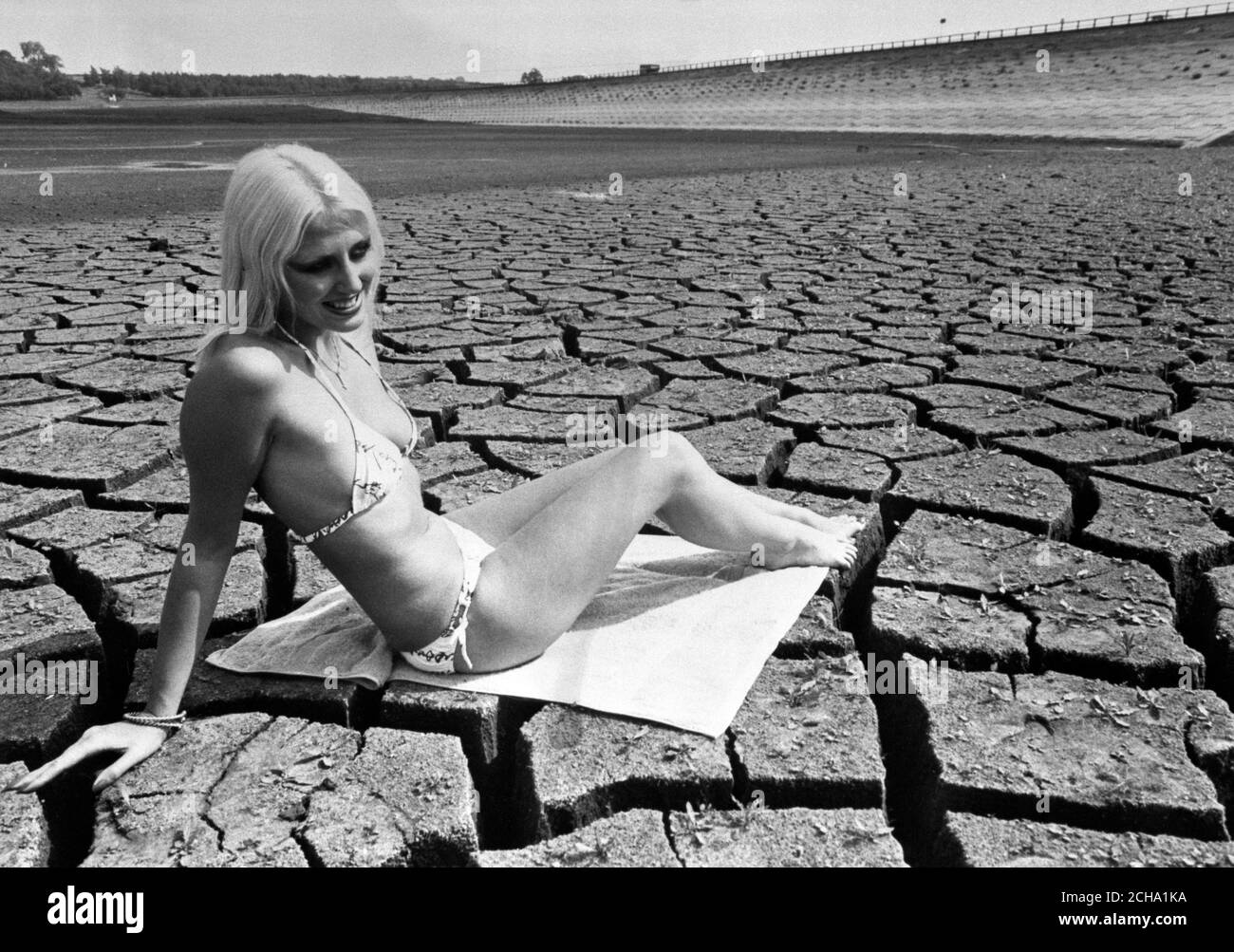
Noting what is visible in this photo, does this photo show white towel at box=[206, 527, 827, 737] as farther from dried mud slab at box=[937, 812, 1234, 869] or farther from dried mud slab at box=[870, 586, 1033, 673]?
dried mud slab at box=[937, 812, 1234, 869]

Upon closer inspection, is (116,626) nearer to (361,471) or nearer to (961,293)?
(361,471)

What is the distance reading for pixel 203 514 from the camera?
1643 millimetres

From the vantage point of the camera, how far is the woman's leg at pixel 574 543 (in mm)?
1857

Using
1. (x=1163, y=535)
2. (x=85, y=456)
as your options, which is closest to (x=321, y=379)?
(x=85, y=456)

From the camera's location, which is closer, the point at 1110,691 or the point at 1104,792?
the point at 1104,792

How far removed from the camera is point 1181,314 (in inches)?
185

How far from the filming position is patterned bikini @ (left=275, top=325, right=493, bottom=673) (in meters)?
1.71

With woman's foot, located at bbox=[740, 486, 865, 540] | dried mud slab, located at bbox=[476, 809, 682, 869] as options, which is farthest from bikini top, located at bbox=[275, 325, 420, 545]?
woman's foot, located at bbox=[740, 486, 865, 540]

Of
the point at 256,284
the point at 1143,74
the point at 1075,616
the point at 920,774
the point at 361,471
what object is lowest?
the point at 920,774

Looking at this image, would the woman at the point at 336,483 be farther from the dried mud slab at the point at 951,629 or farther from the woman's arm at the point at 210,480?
the dried mud slab at the point at 951,629

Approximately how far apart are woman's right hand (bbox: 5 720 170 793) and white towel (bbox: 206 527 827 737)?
0.25m

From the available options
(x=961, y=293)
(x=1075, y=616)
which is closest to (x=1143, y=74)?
(x=961, y=293)

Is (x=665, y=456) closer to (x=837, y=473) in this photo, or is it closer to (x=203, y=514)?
(x=203, y=514)
